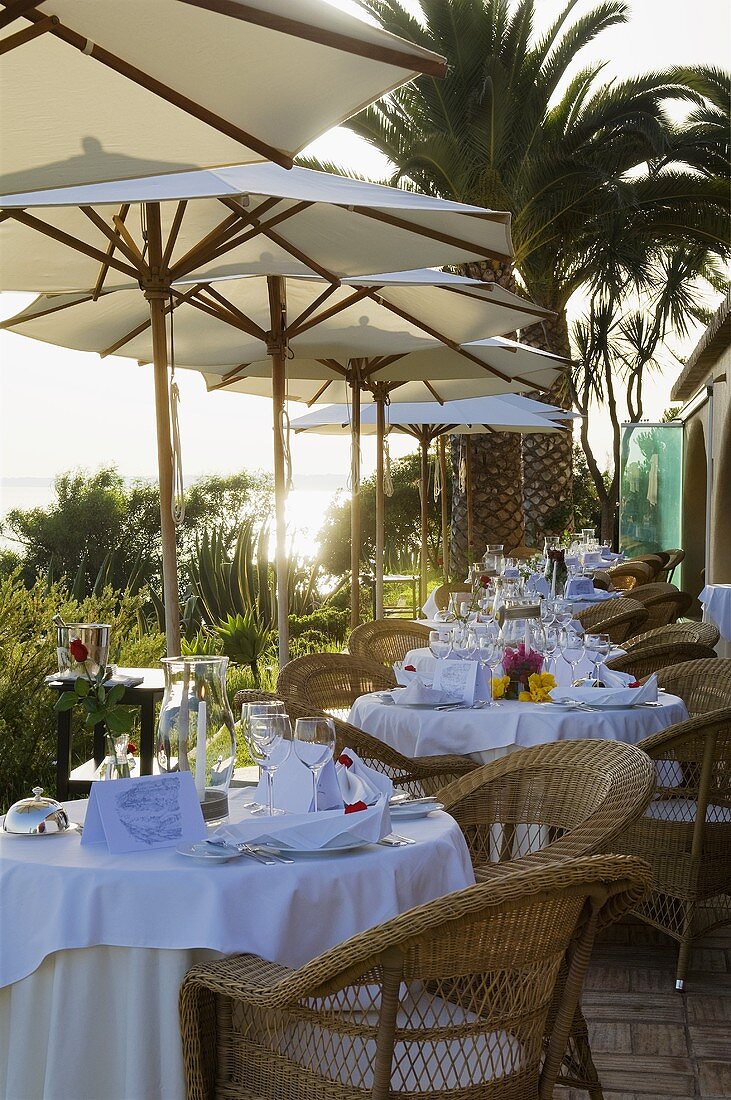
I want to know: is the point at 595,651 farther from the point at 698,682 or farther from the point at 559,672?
the point at 698,682

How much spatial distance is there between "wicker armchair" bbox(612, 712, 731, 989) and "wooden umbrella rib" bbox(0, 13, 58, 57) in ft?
8.68

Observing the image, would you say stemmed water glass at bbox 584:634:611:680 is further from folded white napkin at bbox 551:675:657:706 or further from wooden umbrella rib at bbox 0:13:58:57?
wooden umbrella rib at bbox 0:13:58:57

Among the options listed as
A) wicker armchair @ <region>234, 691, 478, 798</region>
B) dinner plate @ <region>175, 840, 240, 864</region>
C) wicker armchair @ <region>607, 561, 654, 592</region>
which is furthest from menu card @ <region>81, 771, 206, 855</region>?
wicker armchair @ <region>607, 561, 654, 592</region>

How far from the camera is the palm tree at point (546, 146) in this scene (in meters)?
13.6

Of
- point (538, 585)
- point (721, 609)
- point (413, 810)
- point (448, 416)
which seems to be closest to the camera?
point (413, 810)

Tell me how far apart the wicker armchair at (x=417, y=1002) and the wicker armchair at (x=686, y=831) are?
1.65 metres

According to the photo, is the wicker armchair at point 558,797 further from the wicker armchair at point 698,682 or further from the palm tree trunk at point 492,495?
the palm tree trunk at point 492,495

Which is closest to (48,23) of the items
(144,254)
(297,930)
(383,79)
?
(383,79)

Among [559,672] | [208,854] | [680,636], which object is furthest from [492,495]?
[208,854]

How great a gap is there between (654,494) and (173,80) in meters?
16.0

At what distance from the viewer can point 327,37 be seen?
248cm

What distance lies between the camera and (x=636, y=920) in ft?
14.7

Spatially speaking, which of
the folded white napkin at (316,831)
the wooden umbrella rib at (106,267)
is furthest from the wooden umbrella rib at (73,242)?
the folded white napkin at (316,831)

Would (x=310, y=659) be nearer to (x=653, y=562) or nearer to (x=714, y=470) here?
(x=653, y=562)
